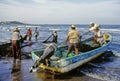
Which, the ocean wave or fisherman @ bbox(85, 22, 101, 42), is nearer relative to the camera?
the ocean wave

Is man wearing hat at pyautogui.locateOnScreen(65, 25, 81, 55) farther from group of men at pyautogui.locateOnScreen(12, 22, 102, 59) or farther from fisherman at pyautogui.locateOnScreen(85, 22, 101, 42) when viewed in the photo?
fisherman at pyautogui.locateOnScreen(85, 22, 101, 42)

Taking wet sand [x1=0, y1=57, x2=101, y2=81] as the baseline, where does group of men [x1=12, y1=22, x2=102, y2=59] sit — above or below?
above

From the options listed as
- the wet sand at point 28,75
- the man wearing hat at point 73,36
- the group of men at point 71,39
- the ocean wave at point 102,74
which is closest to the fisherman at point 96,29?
the group of men at point 71,39

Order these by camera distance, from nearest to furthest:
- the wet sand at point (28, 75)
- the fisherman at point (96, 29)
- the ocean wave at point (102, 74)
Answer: the wet sand at point (28, 75) < the ocean wave at point (102, 74) < the fisherman at point (96, 29)

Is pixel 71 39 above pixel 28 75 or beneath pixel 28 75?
above

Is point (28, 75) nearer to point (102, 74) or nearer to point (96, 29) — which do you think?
point (102, 74)

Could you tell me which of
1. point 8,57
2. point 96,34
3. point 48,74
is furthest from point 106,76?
point 8,57

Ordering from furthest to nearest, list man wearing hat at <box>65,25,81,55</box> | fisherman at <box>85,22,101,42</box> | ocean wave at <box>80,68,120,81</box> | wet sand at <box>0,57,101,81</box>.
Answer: fisherman at <box>85,22,101,42</box> < man wearing hat at <box>65,25,81,55</box> < ocean wave at <box>80,68,120,81</box> < wet sand at <box>0,57,101,81</box>

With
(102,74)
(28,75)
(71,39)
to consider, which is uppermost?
(71,39)

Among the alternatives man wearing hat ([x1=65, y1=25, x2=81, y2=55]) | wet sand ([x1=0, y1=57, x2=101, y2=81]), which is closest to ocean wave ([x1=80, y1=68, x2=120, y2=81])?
wet sand ([x1=0, y1=57, x2=101, y2=81])

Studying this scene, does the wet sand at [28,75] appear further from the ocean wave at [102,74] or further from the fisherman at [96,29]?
the fisherman at [96,29]

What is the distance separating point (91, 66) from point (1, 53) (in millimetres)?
6201

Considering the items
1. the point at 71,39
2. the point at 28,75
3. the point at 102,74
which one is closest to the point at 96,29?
the point at 71,39

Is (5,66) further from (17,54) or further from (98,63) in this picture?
(98,63)
